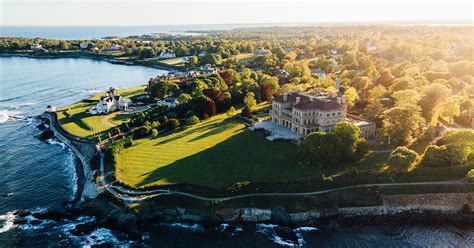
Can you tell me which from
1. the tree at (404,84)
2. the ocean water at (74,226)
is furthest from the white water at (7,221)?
the tree at (404,84)

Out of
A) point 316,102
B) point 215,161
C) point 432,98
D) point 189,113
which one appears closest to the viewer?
point 215,161

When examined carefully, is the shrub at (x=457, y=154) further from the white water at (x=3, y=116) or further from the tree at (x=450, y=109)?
the white water at (x=3, y=116)

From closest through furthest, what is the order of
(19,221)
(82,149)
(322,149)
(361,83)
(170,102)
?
(19,221), (322,149), (82,149), (170,102), (361,83)

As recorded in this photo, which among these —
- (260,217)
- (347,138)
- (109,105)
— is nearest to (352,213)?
(260,217)

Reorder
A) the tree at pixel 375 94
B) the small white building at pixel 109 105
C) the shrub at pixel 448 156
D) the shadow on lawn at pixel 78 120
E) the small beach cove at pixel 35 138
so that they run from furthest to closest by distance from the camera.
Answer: the small white building at pixel 109 105 < the tree at pixel 375 94 < the shadow on lawn at pixel 78 120 < the small beach cove at pixel 35 138 < the shrub at pixel 448 156

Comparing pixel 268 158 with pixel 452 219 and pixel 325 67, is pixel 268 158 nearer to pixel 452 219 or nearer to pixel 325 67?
pixel 452 219

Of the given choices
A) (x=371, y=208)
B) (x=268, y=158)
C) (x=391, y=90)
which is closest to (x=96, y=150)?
(x=268, y=158)

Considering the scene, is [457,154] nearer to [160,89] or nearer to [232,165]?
[232,165]
